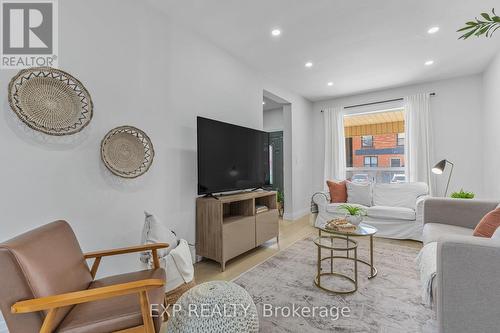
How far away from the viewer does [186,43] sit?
2621mm

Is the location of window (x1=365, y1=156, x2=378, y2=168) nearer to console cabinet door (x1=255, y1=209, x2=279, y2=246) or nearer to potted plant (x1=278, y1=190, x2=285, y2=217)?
potted plant (x1=278, y1=190, x2=285, y2=217)

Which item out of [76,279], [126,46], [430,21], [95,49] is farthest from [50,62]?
[430,21]

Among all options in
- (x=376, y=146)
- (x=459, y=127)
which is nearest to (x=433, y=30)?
(x=459, y=127)

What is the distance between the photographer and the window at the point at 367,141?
4887 mm

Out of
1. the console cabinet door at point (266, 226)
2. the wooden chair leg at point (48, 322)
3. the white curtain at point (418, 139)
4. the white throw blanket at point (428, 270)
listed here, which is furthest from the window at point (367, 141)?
the wooden chair leg at point (48, 322)

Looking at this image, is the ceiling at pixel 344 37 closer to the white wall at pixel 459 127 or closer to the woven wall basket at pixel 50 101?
the white wall at pixel 459 127

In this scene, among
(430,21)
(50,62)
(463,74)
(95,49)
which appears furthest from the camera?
(463,74)

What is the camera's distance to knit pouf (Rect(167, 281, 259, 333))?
125cm

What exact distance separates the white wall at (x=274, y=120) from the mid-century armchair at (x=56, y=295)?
4903 millimetres

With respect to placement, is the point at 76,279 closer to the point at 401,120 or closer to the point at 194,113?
the point at 194,113

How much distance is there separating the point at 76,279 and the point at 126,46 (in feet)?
6.27

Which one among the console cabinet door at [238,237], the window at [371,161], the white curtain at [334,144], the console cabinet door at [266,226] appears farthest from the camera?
the white curtain at [334,144]

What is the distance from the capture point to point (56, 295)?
1.07 metres

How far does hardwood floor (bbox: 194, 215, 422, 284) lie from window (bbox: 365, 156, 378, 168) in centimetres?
180
